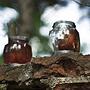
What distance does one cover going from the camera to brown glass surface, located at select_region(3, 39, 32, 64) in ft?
8.40

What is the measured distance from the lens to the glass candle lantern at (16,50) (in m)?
2.56

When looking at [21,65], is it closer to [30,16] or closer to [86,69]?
[86,69]

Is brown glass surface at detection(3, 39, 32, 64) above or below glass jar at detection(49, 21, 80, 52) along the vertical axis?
below

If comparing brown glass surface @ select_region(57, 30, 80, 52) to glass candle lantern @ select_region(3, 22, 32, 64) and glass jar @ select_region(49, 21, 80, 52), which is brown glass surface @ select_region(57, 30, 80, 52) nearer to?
glass jar @ select_region(49, 21, 80, 52)

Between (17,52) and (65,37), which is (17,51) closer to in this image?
(17,52)

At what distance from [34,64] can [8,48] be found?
0.35 m

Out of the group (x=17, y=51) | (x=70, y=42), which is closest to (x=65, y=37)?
(x=70, y=42)

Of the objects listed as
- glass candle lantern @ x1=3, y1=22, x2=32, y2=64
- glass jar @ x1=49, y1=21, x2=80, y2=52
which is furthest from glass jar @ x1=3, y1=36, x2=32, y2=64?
glass jar @ x1=49, y1=21, x2=80, y2=52

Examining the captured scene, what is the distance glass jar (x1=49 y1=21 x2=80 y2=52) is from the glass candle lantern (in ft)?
0.64

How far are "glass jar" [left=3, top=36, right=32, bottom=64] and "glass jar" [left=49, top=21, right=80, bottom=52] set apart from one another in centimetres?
20

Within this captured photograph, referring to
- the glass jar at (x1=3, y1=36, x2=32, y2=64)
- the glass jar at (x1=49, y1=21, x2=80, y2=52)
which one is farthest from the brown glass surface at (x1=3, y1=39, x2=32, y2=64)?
the glass jar at (x1=49, y1=21, x2=80, y2=52)

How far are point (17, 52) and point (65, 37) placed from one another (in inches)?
13.8

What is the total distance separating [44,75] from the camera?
226 centimetres

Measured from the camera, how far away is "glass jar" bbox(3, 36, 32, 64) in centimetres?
256
